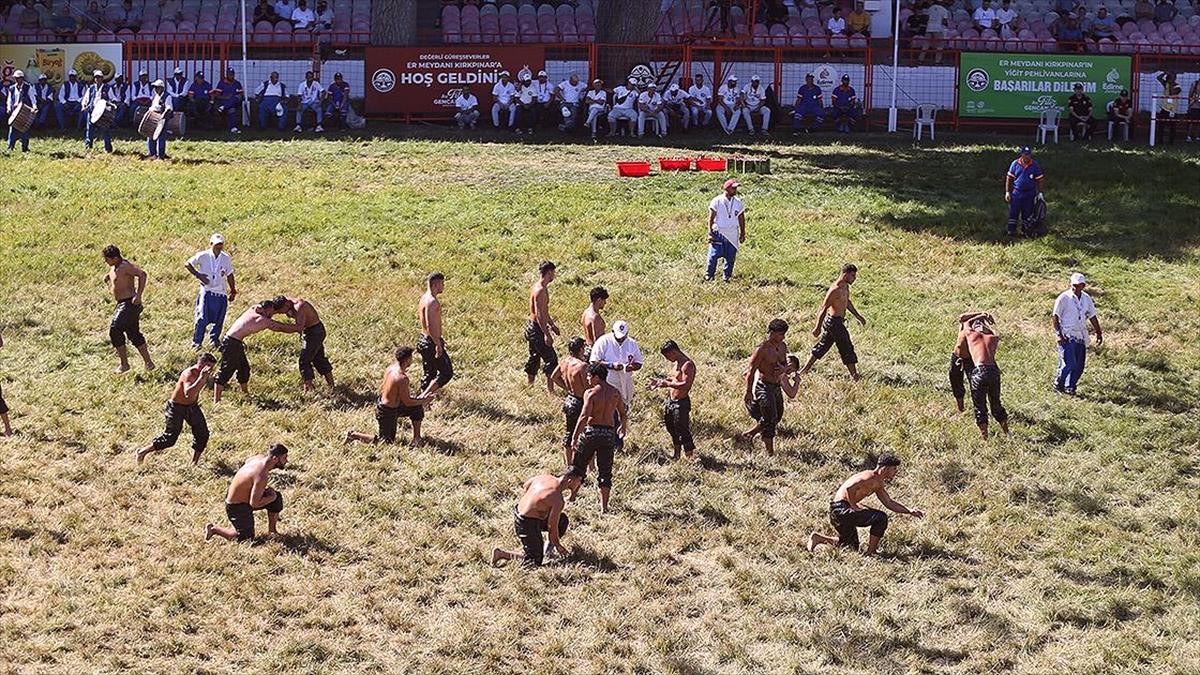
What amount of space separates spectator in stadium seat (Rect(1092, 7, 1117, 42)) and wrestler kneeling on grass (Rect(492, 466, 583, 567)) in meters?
27.2

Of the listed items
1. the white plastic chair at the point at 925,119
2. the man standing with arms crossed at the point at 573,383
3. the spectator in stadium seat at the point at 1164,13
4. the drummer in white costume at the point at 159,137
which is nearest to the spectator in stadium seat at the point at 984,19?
the spectator in stadium seat at the point at 1164,13

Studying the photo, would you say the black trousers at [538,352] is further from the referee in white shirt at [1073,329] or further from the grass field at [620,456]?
the referee in white shirt at [1073,329]

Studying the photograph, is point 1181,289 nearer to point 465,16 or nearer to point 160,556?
point 160,556

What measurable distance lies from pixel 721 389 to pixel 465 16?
22256mm

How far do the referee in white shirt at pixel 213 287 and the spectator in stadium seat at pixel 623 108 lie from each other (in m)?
13.9

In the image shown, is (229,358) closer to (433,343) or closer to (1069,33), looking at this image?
(433,343)

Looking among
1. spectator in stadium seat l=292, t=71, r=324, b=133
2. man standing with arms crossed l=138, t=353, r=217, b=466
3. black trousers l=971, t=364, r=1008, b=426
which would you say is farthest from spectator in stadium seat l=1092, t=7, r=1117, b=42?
man standing with arms crossed l=138, t=353, r=217, b=466

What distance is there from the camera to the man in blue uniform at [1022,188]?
2454 centimetres

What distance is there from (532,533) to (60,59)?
24600 mm

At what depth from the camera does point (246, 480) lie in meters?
14.3

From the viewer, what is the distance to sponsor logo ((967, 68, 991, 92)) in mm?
33688

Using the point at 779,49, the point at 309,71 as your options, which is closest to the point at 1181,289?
the point at 779,49

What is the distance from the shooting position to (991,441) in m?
17.6

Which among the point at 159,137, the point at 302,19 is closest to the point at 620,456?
the point at 159,137
